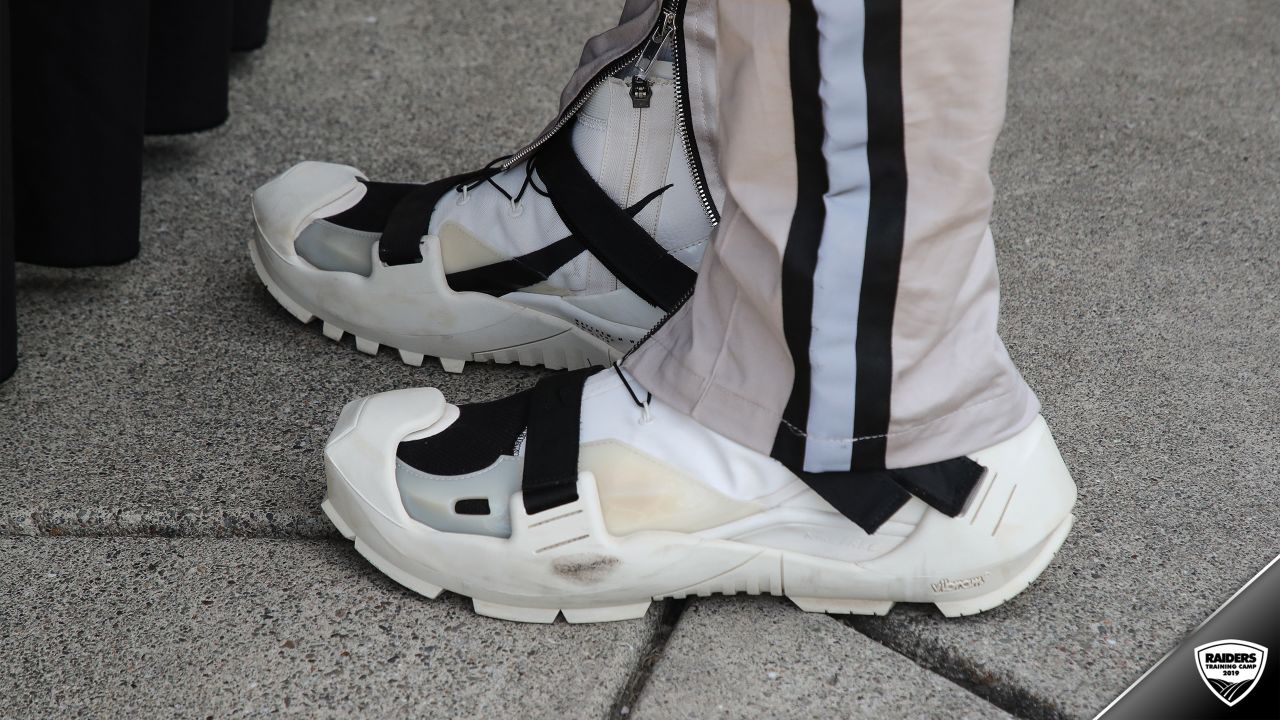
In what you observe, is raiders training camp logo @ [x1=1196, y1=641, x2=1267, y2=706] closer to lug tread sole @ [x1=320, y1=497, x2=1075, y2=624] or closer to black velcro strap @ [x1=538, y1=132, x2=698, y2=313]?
lug tread sole @ [x1=320, y1=497, x2=1075, y2=624]

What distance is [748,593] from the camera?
1.02m

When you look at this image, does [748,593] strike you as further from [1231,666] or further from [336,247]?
[336,247]

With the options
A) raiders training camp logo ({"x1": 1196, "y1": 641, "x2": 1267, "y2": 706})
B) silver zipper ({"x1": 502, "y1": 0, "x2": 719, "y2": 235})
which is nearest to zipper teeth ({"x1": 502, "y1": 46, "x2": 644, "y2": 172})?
silver zipper ({"x1": 502, "y1": 0, "x2": 719, "y2": 235})

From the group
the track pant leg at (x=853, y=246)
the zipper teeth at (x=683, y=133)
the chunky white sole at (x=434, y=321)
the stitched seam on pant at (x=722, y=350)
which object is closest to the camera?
the track pant leg at (x=853, y=246)

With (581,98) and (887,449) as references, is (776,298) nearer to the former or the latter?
(887,449)

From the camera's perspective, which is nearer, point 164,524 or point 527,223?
point 164,524

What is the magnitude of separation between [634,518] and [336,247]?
1.98 feet

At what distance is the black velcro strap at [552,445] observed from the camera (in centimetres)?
94

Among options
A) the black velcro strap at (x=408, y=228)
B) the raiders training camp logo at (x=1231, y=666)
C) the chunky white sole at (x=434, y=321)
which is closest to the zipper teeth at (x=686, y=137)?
the chunky white sole at (x=434, y=321)

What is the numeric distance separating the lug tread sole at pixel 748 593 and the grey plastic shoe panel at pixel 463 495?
70mm

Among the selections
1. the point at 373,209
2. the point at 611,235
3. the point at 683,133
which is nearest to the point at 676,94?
the point at 683,133

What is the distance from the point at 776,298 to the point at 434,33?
160 centimetres

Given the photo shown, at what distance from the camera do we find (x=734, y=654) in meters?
0.97

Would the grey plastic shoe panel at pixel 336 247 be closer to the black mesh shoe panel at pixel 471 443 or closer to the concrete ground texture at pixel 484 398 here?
the concrete ground texture at pixel 484 398
